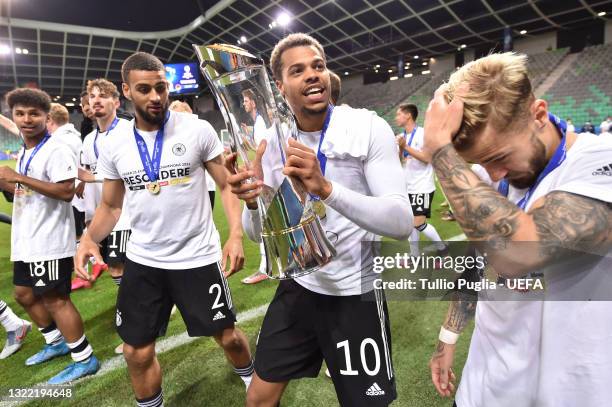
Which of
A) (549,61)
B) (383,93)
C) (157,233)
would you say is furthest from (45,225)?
(383,93)

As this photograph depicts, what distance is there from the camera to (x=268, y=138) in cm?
A: 127

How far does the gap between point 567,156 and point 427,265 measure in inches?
162

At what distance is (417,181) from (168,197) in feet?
12.0

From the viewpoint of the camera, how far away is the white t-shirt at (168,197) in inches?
82.0

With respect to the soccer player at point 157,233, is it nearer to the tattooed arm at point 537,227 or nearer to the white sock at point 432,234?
the tattooed arm at point 537,227

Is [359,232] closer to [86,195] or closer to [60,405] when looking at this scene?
[60,405]

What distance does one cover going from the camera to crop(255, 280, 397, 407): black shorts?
5.01ft

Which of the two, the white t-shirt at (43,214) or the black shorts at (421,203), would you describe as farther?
the black shorts at (421,203)

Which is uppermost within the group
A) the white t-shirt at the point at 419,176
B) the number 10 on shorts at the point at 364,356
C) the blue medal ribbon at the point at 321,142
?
the blue medal ribbon at the point at 321,142

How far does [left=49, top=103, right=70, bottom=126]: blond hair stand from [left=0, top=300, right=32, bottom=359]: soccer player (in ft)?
8.60

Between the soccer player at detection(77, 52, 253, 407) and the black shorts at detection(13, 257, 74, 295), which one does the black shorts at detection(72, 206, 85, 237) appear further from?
the soccer player at detection(77, 52, 253, 407)

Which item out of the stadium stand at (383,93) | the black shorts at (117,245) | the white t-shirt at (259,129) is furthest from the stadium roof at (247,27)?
the white t-shirt at (259,129)

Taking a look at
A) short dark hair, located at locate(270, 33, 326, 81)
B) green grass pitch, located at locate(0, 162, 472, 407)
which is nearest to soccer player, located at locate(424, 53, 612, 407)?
short dark hair, located at locate(270, 33, 326, 81)

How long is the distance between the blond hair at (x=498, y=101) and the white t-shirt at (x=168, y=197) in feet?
5.29
